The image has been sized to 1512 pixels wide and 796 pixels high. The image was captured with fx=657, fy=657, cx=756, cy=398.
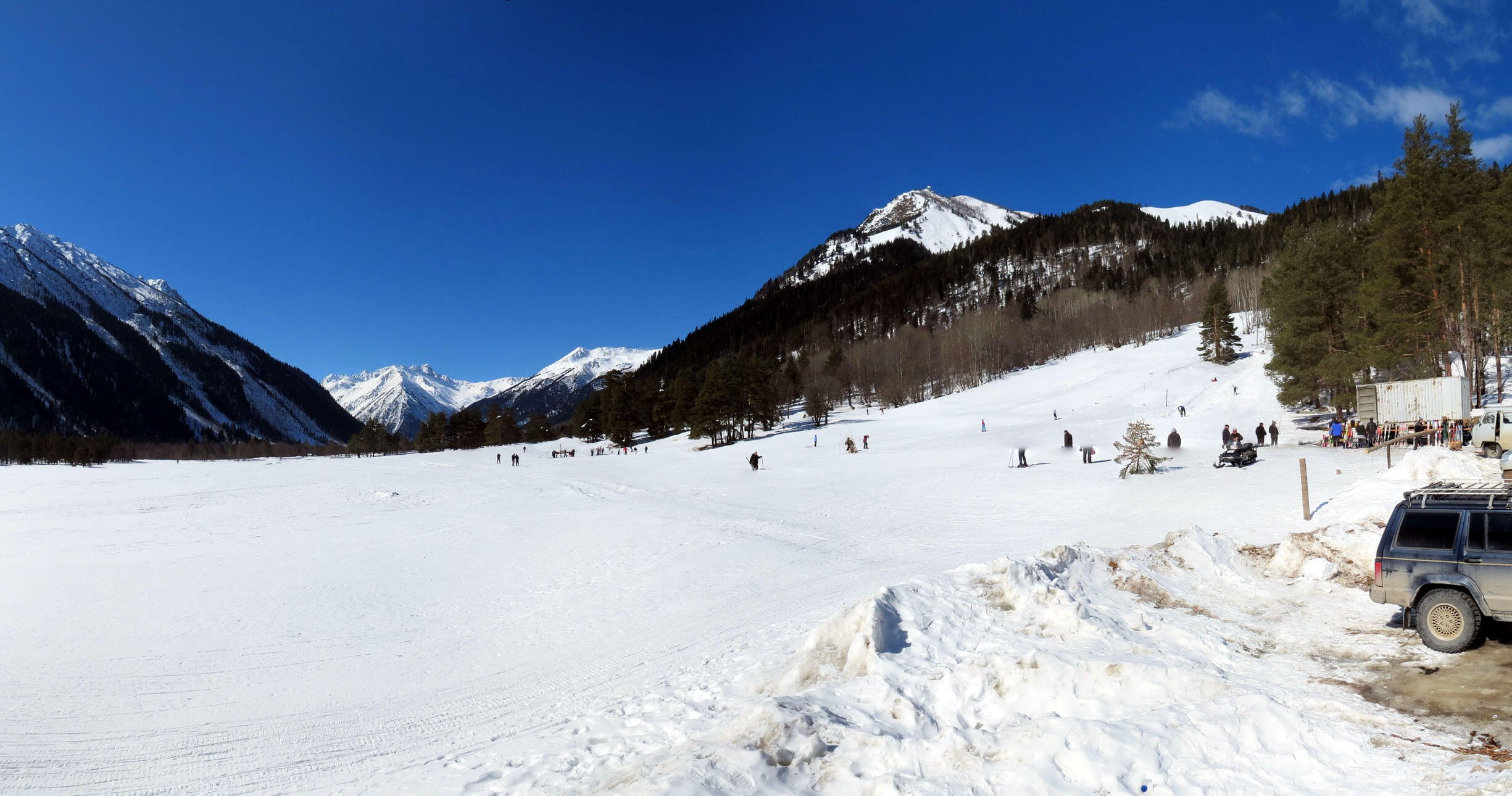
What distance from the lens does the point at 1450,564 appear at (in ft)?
23.0

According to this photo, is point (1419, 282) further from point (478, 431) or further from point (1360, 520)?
point (478, 431)

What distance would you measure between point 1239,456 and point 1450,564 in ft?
74.0

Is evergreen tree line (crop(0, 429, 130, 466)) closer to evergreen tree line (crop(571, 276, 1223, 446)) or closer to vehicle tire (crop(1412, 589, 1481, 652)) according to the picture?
evergreen tree line (crop(571, 276, 1223, 446))

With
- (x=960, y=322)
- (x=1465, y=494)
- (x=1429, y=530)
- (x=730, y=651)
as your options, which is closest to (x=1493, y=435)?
(x=1465, y=494)

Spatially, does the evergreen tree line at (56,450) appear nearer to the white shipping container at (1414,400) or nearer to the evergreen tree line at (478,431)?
the evergreen tree line at (478,431)

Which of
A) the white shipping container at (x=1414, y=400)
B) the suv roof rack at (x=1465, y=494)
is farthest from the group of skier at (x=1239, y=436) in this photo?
→ the suv roof rack at (x=1465, y=494)

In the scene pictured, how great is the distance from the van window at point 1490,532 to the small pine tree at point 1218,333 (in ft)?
255

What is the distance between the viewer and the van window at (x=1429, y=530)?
7.13m

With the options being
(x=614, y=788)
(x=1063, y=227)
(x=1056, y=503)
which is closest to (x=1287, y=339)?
(x=1056, y=503)

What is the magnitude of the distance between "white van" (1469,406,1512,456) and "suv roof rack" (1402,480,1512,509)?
17486 mm

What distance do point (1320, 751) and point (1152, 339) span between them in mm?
114666

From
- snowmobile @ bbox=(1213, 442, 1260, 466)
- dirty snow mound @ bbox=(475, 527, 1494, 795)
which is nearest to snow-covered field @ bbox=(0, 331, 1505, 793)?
dirty snow mound @ bbox=(475, 527, 1494, 795)

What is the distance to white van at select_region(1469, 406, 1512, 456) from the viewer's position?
19703mm

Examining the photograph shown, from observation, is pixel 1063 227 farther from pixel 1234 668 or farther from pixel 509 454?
pixel 1234 668
